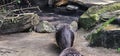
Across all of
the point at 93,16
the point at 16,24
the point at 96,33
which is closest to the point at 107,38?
the point at 96,33

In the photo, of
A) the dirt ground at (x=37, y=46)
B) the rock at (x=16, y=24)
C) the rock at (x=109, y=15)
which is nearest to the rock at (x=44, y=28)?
the rock at (x=16, y=24)

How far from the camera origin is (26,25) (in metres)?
8.06

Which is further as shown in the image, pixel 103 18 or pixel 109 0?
pixel 109 0

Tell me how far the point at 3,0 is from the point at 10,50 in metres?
3.23

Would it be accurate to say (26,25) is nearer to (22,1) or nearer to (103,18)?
(103,18)

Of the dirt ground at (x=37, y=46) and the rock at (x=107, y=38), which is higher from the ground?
the rock at (x=107, y=38)

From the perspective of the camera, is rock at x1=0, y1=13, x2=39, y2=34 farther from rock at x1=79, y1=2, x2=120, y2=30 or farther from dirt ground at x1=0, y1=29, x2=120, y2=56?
rock at x1=79, y1=2, x2=120, y2=30

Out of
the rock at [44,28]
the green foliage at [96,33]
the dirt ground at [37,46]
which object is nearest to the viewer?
the dirt ground at [37,46]

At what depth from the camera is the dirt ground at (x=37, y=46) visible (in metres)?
6.12

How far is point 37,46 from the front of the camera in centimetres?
652

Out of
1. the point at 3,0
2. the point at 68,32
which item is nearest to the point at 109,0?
the point at 3,0

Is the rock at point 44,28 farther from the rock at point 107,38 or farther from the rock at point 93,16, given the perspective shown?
the rock at point 107,38

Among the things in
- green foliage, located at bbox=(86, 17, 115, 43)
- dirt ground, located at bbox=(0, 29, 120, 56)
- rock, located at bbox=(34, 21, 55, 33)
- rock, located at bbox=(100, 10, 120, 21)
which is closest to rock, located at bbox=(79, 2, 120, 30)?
rock, located at bbox=(100, 10, 120, 21)

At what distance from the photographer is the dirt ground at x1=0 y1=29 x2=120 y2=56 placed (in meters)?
6.12
